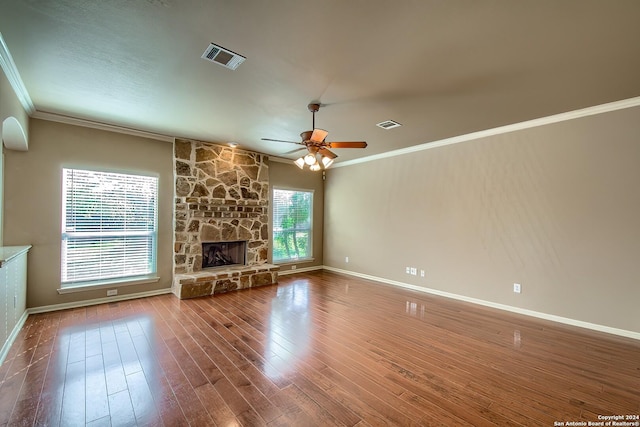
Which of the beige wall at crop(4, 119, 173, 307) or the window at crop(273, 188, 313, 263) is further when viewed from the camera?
the window at crop(273, 188, 313, 263)

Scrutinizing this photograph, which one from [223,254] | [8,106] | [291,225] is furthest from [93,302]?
[291,225]

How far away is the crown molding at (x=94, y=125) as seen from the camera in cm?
387

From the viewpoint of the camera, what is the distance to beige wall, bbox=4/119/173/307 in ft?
12.2

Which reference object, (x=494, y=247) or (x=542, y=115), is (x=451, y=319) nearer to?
(x=494, y=247)

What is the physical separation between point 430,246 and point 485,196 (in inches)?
51.3

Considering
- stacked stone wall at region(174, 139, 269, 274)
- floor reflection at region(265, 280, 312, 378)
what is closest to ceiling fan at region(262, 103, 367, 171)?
floor reflection at region(265, 280, 312, 378)

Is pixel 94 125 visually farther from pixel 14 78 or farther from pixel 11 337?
pixel 11 337

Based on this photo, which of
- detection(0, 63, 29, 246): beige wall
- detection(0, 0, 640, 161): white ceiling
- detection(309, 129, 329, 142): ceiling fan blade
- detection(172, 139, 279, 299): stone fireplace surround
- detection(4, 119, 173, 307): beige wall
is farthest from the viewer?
detection(172, 139, 279, 299): stone fireplace surround

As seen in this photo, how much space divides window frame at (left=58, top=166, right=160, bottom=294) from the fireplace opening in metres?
0.91

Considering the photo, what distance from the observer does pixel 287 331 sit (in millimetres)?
3396

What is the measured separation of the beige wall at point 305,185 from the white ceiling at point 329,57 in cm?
266

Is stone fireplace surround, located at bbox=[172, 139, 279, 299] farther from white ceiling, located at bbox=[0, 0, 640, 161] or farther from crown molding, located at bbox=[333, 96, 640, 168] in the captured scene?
crown molding, located at bbox=[333, 96, 640, 168]

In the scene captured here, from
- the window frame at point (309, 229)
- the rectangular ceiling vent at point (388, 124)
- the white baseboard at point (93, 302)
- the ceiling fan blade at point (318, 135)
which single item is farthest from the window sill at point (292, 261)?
the ceiling fan blade at point (318, 135)

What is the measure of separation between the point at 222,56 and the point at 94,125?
321 centimetres
